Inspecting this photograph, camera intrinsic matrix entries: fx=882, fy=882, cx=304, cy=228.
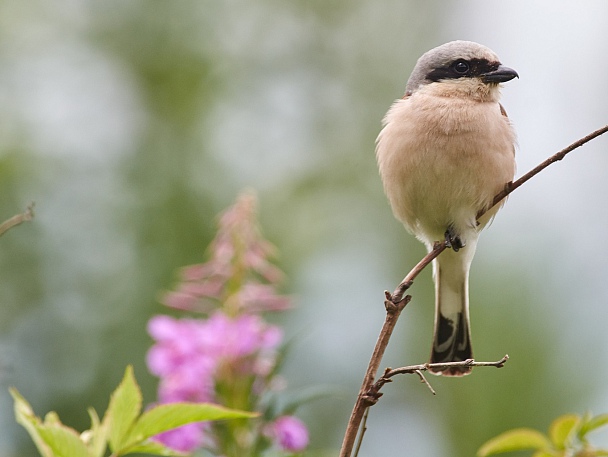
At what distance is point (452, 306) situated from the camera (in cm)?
391

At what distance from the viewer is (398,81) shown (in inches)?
406

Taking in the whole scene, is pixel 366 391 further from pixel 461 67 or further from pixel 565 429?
pixel 461 67

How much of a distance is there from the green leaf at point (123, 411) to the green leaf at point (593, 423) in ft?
3.09

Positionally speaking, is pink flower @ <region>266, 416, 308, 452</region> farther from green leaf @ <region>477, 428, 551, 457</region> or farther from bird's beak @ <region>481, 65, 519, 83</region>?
bird's beak @ <region>481, 65, 519, 83</region>

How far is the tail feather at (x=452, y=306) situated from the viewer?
366 cm

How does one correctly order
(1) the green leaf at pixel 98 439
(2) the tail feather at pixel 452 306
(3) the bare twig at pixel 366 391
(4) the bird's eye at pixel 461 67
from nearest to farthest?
(3) the bare twig at pixel 366 391
(1) the green leaf at pixel 98 439
(4) the bird's eye at pixel 461 67
(2) the tail feather at pixel 452 306

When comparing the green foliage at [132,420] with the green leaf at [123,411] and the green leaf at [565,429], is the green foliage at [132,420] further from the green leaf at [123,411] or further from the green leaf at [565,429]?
the green leaf at [565,429]

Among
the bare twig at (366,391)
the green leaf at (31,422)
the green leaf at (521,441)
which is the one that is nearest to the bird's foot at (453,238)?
the green leaf at (521,441)

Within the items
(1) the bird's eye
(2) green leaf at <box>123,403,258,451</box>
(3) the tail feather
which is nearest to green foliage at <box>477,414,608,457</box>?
(2) green leaf at <box>123,403,258,451</box>

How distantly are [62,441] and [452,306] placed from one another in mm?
2589

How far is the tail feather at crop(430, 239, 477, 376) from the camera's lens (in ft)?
12.0

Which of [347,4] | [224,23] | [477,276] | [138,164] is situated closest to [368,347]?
[477,276]

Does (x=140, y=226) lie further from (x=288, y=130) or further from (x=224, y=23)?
(x=224, y=23)

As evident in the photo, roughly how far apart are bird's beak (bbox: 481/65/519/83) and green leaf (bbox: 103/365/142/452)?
2.19m
